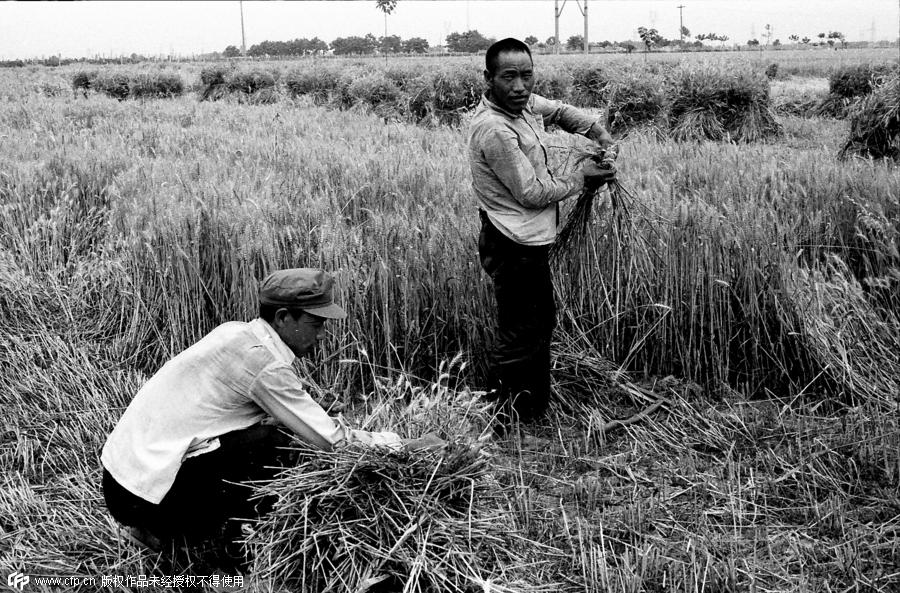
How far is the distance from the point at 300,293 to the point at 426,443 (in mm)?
546

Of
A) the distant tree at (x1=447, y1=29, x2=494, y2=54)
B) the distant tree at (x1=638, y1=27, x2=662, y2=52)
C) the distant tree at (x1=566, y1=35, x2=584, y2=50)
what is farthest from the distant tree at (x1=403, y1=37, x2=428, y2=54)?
the distant tree at (x1=638, y1=27, x2=662, y2=52)

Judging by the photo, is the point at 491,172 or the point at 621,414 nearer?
the point at 491,172

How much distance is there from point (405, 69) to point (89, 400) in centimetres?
1411

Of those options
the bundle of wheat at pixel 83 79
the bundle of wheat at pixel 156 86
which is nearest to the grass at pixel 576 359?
the bundle of wheat at pixel 156 86

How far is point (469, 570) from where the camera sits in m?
2.08

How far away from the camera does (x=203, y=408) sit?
214 cm

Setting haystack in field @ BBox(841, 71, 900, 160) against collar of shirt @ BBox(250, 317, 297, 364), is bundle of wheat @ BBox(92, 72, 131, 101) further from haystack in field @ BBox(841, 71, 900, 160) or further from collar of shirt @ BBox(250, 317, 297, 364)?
collar of shirt @ BBox(250, 317, 297, 364)

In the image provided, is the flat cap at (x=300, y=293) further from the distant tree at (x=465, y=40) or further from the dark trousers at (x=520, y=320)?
the distant tree at (x=465, y=40)

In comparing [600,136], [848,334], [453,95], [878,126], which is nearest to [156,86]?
[453,95]

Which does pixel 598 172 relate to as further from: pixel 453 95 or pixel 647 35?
pixel 647 35

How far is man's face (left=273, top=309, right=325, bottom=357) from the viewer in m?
2.19

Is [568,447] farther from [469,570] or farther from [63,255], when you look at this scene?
[63,255]

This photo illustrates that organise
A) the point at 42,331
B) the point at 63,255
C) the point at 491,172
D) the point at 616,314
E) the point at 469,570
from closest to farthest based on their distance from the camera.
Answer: the point at 469,570, the point at 491,172, the point at 616,314, the point at 42,331, the point at 63,255

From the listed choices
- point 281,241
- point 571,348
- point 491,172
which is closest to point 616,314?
point 571,348
